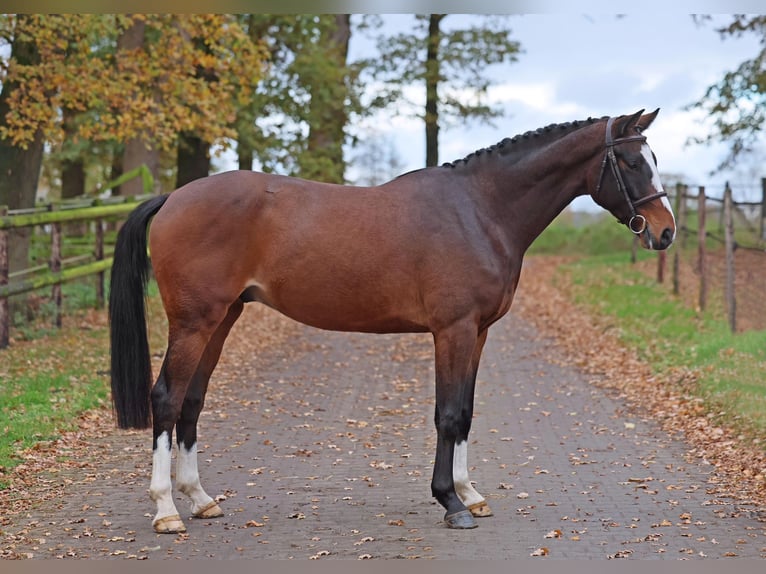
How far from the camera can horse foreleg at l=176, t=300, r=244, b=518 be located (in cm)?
587

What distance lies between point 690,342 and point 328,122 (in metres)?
11.8

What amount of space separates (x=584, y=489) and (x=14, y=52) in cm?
999

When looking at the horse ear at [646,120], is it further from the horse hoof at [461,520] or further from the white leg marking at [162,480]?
the white leg marking at [162,480]

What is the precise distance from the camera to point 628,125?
19.1 feet

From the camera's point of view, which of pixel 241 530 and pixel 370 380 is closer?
pixel 241 530

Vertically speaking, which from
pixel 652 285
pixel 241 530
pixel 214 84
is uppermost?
pixel 214 84

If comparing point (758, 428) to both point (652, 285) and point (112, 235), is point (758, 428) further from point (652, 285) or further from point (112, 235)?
point (112, 235)

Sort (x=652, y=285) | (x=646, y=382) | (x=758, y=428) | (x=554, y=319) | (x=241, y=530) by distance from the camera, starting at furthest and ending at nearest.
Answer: (x=652, y=285) < (x=554, y=319) < (x=646, y=382) < (x=758, y=428) < (x=241, y=530)

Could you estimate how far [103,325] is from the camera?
1353 cm

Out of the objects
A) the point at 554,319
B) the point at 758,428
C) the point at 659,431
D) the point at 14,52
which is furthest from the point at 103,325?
the point at 758,428

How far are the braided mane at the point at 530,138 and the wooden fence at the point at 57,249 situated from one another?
6842mm

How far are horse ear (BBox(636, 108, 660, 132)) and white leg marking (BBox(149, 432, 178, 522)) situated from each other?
344 centimetres

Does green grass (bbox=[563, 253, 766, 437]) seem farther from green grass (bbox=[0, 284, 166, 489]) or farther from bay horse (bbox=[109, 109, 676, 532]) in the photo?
green grass (bbox=[0, 284, 166, 489])

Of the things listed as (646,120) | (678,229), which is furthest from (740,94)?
(646,120)
